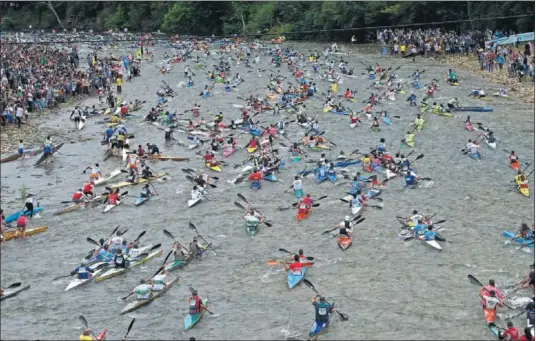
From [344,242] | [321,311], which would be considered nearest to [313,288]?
[321,311]

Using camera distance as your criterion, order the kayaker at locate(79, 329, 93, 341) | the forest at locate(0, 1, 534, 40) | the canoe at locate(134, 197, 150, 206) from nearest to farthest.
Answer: the kayaker at locate(79, 329, 93, 341) < the canoe at locate(134, 197, 150, 206) < the forest at locate(0, 1, 534, 40)

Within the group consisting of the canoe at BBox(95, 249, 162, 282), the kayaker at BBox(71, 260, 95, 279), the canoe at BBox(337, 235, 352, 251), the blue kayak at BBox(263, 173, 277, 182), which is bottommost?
the canoe at BBox(337, 235, 352, 251)

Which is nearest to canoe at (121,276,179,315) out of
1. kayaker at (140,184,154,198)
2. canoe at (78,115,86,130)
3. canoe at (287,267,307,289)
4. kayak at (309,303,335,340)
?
canoe at (287,267,307,289)

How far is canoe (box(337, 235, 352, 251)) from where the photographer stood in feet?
77.2

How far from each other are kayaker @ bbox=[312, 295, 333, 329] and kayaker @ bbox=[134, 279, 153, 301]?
4927 millimetres

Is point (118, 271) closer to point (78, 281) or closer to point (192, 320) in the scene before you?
point (78, 281)

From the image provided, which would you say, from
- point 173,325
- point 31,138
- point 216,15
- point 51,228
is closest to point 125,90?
point 31,138

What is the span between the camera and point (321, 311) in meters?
18.1

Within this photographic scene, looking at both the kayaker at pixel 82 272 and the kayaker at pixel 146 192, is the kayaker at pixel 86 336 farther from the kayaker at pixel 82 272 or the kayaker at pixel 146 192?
the kayaker at pixel 146 192

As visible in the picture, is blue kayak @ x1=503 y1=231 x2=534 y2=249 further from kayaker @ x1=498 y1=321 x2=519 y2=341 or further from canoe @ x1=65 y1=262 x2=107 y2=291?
canoe @ x1=65 y1=262 x2=107 y2=291

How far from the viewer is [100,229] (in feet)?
84.0

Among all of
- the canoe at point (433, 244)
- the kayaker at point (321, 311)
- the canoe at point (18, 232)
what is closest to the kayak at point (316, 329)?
the kayaker at point (321, 311)

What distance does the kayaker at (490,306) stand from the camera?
729 inches

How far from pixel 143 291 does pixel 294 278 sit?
446cm
